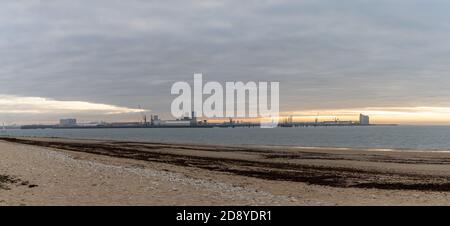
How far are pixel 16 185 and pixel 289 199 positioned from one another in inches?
411
